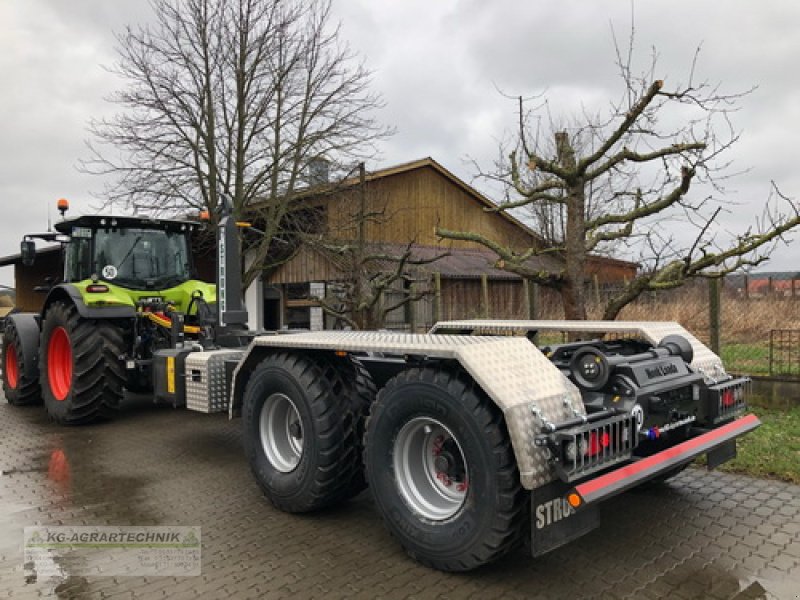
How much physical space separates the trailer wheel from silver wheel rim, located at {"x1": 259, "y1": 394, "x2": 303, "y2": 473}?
106 cm

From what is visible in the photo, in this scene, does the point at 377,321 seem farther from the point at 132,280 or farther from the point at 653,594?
the point at 653,594

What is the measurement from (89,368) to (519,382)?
19.3 feet

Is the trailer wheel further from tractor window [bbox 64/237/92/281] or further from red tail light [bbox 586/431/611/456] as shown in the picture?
tractor window [bbox 64/237/92/281]

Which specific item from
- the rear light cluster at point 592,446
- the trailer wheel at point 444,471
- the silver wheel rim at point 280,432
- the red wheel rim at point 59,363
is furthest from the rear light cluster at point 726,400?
Answer: the red wheel rim at point 59,363

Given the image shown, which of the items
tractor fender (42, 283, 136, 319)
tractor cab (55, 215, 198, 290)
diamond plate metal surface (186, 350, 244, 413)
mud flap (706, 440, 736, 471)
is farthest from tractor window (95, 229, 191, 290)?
mud flap (706, 440, 736, 471)

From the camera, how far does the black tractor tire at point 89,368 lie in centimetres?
720

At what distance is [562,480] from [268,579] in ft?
5.73

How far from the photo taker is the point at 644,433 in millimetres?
3420

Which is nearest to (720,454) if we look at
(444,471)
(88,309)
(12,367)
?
(444,471)

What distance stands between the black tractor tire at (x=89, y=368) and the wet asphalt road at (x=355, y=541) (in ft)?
4.55

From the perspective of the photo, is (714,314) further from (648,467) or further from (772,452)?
(648,467)

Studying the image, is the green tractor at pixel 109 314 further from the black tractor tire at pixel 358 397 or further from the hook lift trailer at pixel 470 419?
the black tractor tire at pixel 358 397

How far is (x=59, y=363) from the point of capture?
320 inches

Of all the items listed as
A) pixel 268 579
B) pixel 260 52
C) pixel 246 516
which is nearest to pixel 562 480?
pixel 268 579
